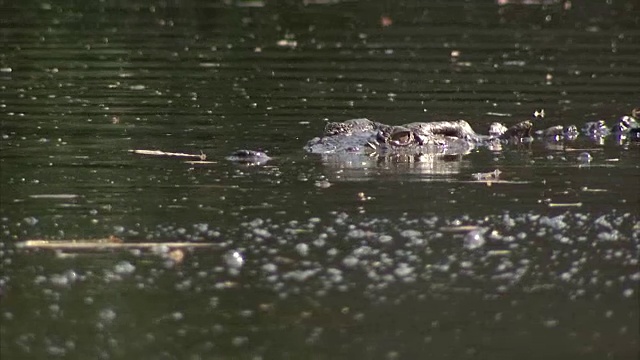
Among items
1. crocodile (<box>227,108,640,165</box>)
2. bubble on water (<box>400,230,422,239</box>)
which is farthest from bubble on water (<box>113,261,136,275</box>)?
crocodile (<box>227,108,640,165</box>)

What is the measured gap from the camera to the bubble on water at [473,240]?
870 centimetres

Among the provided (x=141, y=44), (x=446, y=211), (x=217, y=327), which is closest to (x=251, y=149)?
(x=446, y=211)

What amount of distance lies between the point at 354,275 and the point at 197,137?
4.90m

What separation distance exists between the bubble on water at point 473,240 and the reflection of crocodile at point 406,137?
333cm

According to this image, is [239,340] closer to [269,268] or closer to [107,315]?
[107,315]

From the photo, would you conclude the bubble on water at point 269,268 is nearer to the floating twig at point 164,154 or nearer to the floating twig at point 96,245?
the floating twig at point 96,245

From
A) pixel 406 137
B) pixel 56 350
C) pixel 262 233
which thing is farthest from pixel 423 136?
pixel 56 350

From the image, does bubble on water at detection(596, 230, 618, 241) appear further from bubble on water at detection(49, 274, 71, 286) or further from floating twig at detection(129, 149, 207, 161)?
floating twig at detection(129, 149, 207, 161)

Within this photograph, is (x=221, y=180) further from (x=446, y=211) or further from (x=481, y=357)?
(x=481, y=357)

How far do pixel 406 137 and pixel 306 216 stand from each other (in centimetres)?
334

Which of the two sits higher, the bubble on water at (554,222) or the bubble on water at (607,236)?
the bubble on water at (554,222)

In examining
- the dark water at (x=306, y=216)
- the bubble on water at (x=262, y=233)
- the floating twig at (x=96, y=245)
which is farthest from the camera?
the bubble on water at (x=262, y=233)

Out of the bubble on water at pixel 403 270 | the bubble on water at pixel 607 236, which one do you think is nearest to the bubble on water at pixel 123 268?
the bubble on water at pixel 403 270

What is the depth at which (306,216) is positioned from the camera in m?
9.34
